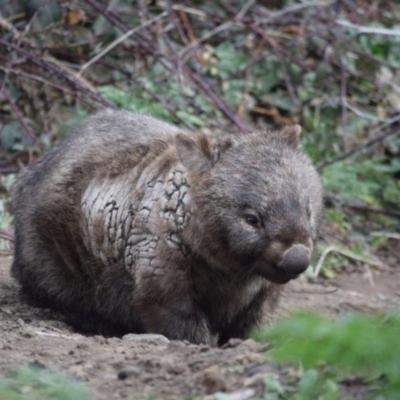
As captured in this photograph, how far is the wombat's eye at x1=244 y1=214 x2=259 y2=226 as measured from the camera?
557cm

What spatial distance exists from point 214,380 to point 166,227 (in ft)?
6.53

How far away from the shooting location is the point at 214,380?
4012mm

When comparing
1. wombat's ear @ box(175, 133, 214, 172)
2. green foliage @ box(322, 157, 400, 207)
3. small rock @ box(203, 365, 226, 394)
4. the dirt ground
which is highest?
wombat's ear @ box(175, 133, 214, 172)

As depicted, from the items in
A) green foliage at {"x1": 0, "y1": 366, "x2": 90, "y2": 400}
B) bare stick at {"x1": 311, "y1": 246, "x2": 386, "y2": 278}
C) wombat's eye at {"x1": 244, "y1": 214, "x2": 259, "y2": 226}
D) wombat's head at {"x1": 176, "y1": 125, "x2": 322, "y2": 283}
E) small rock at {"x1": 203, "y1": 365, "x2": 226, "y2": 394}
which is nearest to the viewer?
green foliage at {"x1": 0, "y1": 366, "x2": 90, "y2": 400}

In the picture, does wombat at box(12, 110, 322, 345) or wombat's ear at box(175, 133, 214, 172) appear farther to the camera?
wombat's ear at box(175, 133, 214, 172)

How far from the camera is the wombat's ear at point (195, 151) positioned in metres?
5.89

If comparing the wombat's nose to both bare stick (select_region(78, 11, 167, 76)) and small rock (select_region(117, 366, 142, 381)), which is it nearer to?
small rock (select_region(117, 366, 142, 381))

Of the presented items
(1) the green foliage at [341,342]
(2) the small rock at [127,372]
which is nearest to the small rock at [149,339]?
(2) the small rock at [127,372]

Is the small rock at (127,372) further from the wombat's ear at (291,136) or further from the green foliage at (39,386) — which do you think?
the wombat's ear at (291,136)

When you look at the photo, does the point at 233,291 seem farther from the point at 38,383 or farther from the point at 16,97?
the point at 16,97

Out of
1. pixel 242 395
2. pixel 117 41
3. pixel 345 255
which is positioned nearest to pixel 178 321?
pixel 242 395

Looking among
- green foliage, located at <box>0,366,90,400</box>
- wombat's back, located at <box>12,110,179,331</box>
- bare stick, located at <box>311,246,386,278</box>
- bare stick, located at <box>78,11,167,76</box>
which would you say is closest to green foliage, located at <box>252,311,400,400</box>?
green foliage, located at <box>0,366,90,400</box>

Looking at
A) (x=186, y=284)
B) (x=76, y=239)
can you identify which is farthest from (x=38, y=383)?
(x=76, y=239)

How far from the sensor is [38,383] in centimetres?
404
